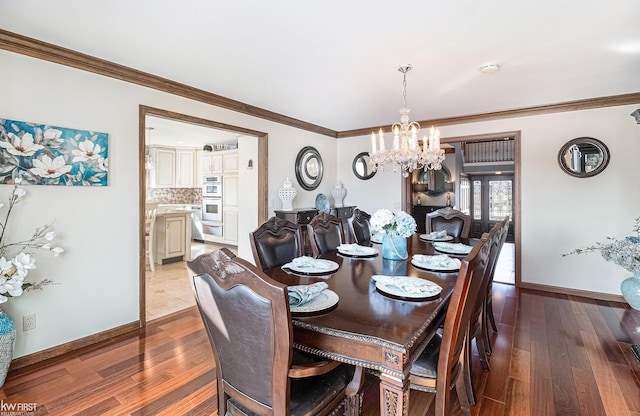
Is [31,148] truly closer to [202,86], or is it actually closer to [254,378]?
[202,86]

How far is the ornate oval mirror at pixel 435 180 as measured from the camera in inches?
359

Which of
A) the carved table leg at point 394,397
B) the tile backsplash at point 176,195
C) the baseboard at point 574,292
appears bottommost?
the baseboard at point 574,292

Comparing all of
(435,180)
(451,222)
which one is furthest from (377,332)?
(435,180)

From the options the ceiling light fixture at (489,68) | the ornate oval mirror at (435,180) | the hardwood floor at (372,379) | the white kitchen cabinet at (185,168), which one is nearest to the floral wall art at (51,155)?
the hardwood floor at (372,379)

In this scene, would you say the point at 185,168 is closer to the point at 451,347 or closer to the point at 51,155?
the point at 51,155

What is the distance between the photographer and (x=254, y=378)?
1157 mm

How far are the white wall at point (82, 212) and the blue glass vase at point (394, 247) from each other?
2.33 meters

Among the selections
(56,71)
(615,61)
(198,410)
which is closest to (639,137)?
(615,61)

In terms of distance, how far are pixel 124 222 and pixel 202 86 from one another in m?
1.58

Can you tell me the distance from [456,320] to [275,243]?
4.75 feet

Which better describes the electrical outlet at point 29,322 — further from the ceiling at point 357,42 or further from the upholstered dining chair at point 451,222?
the upholstered dining chair at point 451,222

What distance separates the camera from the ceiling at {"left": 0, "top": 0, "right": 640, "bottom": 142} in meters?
1.90

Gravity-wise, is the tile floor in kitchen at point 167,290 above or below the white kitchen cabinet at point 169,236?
below

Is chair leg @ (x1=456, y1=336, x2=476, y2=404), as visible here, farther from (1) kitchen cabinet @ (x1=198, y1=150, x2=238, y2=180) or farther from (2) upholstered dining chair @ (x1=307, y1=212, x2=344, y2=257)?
(1) kitchen cabinet @ (x1=198, y1=150, x2=238, y2=180)
